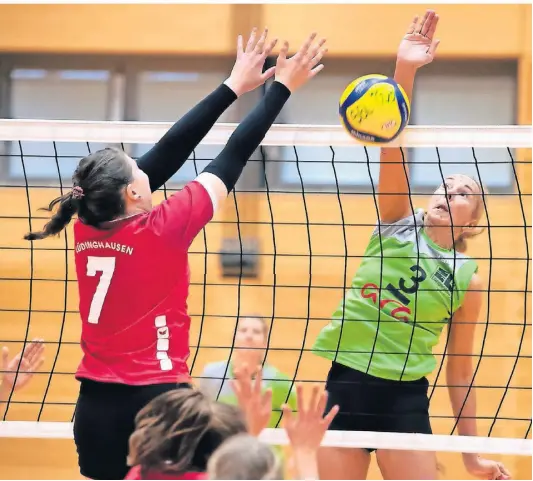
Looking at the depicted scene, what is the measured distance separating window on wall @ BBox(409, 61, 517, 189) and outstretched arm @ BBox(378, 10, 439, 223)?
292cm

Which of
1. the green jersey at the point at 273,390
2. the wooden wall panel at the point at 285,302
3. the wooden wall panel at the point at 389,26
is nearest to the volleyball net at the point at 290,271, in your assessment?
the wooden wall panel at the point at 285,302

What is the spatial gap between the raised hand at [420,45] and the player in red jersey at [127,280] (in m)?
0.60

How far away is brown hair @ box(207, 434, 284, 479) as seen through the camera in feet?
5.16

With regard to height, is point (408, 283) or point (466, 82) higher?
point (466, 82)

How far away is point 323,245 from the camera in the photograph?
5.44 meters

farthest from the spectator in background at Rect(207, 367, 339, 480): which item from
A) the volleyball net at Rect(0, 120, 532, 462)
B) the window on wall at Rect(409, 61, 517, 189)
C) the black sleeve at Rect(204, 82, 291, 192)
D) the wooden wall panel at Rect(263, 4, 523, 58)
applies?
the wooden wall panel at Rect(263, 4, 523, 58)

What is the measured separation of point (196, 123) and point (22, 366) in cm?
95

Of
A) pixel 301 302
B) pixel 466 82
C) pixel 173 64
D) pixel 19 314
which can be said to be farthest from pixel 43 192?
pixel 466 82

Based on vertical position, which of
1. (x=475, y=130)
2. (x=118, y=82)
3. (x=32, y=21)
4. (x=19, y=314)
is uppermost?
(x=32, y=21)

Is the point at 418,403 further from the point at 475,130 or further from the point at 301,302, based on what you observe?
the point at 301,302

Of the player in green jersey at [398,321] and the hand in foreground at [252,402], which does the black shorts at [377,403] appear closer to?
the player in green jersey at [398,321]

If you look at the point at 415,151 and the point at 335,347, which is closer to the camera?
the point at 335,347

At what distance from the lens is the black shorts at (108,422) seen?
211cm

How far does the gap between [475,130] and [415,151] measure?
2931mm
